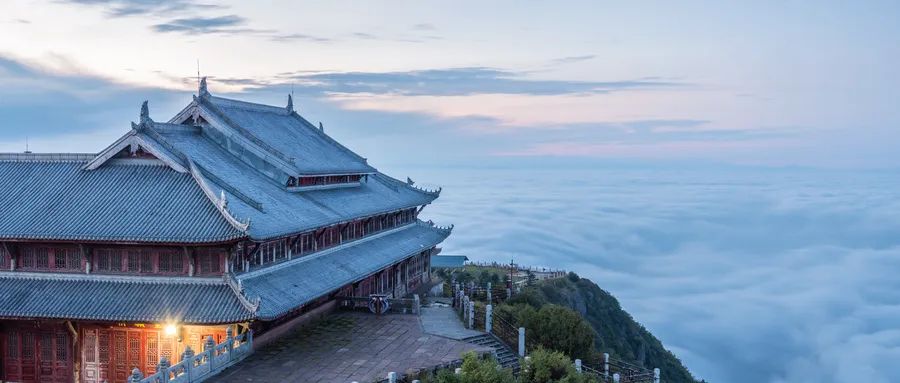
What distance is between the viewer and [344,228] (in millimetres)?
41125

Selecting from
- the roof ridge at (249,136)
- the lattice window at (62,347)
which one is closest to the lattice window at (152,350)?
the lattice window at (62,347)

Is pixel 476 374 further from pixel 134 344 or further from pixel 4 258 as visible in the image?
pixel 4 258

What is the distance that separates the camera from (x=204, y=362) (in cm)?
2747

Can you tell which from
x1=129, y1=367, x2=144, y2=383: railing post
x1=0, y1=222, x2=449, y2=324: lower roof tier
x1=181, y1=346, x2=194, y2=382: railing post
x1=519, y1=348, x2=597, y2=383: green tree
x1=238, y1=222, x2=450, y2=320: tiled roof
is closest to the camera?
x1=129, y1=367, x2=144, y2=383: railing post

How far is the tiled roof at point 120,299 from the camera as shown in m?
27.7

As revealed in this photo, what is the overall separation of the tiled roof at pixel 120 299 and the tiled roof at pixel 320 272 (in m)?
1.09

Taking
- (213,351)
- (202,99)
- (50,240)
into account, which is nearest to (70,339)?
(50,240)

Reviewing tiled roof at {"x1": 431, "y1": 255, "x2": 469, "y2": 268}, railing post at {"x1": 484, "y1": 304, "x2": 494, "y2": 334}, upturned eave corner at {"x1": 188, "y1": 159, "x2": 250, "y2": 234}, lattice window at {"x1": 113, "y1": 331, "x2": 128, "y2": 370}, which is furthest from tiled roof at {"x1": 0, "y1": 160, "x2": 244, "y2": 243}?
tiled roof at {"x1": 431, "y1": 255, "x2": 469, "y2": 268}

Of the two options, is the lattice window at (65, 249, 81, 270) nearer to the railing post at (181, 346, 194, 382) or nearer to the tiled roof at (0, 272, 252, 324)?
the tiled roof at (0, 272, 252, 324)

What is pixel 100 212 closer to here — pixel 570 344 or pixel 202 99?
pixel 202 99

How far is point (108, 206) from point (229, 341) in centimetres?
697

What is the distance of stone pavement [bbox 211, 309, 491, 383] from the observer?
28.3 metres

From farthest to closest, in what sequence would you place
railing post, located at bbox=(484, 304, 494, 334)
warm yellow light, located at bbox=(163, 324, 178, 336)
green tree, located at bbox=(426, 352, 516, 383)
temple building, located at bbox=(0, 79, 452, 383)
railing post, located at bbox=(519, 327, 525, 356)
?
railing post, located at bbox=(484, 304, 494, 334)
railing post, located at bbox=(519, 327, 525, 356)
warm yellow light, located at bbox=(163, 324, 178, 336)
temple building, located at bbox=(0, 79, 452, 383)
green tree, located at bbox=(426, 352, 516, 383)

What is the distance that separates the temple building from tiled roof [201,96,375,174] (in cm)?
478
